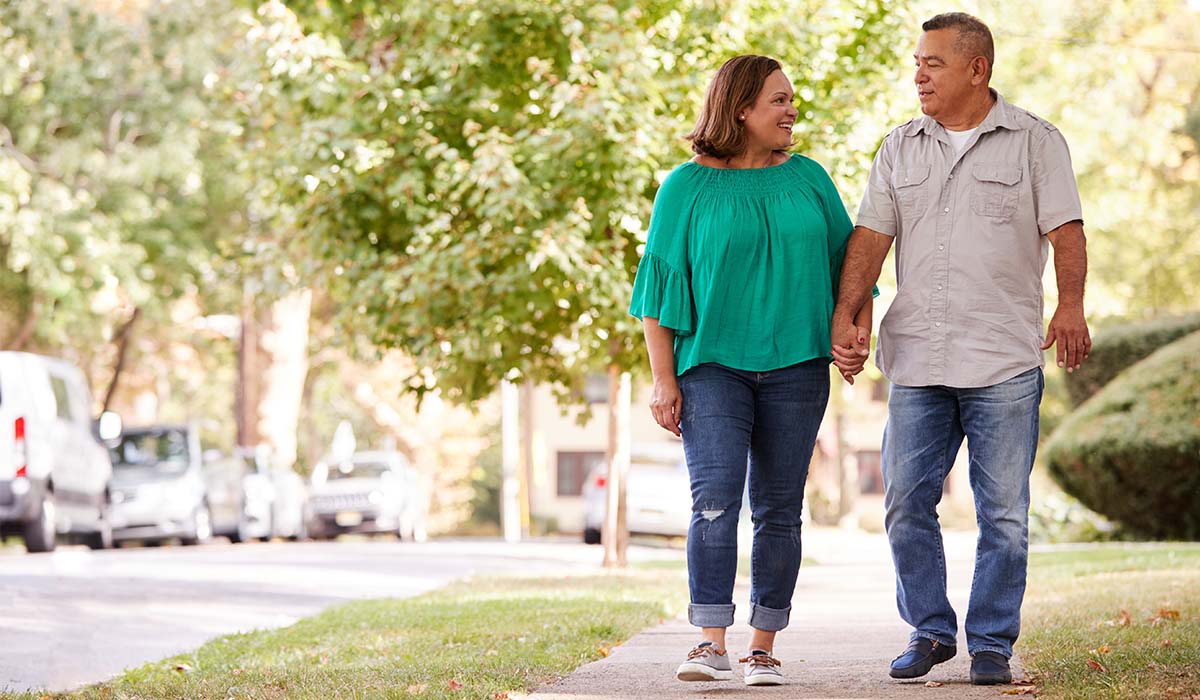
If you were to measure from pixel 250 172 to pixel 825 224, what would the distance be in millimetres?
9160

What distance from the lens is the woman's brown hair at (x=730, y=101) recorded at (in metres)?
5.67

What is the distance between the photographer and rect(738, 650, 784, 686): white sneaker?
5539 millimetres

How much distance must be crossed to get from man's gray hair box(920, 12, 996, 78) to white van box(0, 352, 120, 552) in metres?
14.5

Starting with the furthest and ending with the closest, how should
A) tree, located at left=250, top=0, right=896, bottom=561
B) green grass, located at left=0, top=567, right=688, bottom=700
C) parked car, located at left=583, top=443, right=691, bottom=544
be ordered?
parked car, located at left=583, top=443, right=691, bottom=544
tree, located at left=250, top=0, right=896, bottom=561
green grass, located at left=0, top=567, right=688, bottom=700

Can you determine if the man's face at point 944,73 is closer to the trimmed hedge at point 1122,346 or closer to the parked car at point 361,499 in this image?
the trimmed hedge at point 1122,346

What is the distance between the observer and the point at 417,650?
7.36 metres

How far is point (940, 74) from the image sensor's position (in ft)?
19.0

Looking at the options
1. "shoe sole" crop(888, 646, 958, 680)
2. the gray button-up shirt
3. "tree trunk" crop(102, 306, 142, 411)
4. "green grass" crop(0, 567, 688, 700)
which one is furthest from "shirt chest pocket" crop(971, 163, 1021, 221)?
"tree trunk" crop(102, 306, 142, 411)

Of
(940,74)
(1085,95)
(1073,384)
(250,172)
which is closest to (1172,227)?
(1085,95)

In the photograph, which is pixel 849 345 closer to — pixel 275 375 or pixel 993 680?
pixel 993 680

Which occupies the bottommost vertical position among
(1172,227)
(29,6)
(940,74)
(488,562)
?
(488,562)

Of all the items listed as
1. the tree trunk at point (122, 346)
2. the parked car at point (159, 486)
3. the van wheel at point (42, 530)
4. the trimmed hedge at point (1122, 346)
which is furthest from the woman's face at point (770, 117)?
the tree trunk at point (122, 346)

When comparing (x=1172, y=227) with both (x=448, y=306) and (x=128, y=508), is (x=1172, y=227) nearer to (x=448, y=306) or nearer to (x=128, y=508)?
(x=128, y=508)

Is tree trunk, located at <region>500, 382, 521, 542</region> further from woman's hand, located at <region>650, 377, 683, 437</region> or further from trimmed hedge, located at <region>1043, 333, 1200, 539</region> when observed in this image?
woman's hand, located at <region>650, 377, 683, 437</region>
